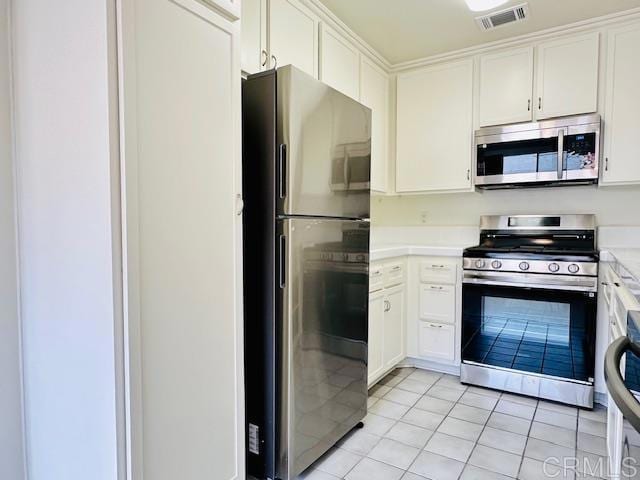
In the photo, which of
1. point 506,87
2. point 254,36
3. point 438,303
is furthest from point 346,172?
point 506,87

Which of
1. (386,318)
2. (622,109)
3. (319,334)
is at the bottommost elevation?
(386,318)

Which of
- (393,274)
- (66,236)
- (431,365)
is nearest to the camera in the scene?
(66,236)

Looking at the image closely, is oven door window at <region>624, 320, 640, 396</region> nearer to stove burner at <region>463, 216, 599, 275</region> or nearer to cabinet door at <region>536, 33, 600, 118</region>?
stove burner at <region>463, 216, 599, 275</region>

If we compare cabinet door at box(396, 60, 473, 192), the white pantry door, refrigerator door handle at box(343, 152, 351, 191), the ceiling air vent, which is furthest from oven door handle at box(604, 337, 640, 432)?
cabinet door at box(396, 60, 473, 192)

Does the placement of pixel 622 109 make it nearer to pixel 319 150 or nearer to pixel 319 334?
pixel 319 150

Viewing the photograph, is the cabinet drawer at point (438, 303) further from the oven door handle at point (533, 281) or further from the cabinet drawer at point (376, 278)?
the cabinet drawer at point (376, 278)

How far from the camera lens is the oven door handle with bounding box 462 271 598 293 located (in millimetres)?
2436

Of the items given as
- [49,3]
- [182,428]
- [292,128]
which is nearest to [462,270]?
[292,128]

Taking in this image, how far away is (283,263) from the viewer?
64.9 inches

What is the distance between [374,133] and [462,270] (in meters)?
1.28

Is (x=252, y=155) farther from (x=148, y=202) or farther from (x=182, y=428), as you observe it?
(x=182, y=428)

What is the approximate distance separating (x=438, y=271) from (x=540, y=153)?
110 cm

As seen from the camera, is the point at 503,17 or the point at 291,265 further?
the point at 503,17

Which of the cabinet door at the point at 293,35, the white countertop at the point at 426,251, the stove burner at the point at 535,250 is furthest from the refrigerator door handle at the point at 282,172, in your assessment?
the stove burner at the point at 535,250
